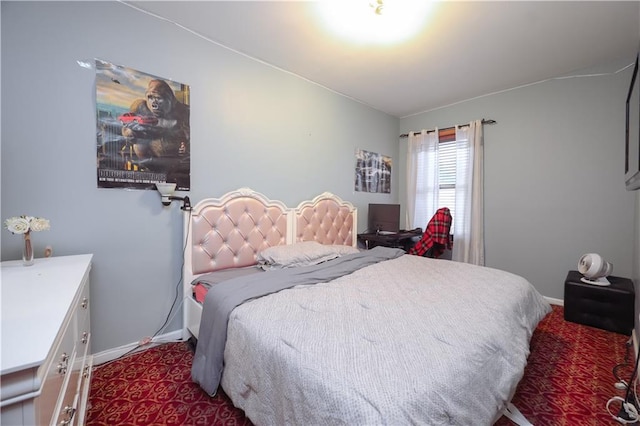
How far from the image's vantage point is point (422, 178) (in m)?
4.19

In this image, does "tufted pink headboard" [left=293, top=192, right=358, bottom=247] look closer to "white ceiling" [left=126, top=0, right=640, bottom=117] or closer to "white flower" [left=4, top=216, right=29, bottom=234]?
"white ceiling" [left=126, top=0, right=640, bottom=117]

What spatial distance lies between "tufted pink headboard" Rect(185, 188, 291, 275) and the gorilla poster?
32cm

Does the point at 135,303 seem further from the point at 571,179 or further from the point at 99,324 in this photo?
the point at 571,179

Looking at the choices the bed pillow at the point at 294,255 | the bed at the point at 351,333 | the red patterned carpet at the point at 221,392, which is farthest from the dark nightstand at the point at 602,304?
the bed pillow at the point at 294,255

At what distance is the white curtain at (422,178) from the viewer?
407 cm

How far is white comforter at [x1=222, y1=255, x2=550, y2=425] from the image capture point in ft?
2.76

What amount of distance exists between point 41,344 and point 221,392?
3.99 feet

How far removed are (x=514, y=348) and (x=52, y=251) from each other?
2.77 meters

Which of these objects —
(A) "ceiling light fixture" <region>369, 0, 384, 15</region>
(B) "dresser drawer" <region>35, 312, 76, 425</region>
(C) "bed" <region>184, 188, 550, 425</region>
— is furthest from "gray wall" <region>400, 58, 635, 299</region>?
(B) "dresser drawer" <region>35, 312, 76, 425</region>

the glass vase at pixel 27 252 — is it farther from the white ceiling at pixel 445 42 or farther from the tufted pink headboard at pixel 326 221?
the tufted pink headboard at pixel 326 221

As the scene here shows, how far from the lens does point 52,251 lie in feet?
5.70

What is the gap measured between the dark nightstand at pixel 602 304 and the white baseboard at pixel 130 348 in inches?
148

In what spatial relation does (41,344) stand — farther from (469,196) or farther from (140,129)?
(469,196)

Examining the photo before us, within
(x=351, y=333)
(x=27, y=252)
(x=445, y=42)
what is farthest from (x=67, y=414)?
(x=445, y=42)
